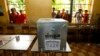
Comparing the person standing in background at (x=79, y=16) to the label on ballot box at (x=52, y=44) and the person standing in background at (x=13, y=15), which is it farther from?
the label on ballot box at (x=52, y=44)

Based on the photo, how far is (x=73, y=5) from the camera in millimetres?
8438

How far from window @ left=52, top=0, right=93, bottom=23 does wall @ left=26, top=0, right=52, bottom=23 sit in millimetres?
597

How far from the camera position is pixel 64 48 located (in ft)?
8.74

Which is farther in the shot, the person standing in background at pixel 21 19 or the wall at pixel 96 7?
the person standing in background at pixel 21 19

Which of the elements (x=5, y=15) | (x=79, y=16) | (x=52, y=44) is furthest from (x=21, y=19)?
(x=52, y=44)

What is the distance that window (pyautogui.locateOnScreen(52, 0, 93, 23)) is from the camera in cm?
841

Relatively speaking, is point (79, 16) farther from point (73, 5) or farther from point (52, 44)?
point (52, 44)

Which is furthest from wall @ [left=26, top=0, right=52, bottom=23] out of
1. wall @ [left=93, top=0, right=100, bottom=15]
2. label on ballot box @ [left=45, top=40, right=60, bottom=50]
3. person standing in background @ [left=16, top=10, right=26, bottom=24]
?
label on ballot box @ [left=45, top=40, right=60, bottom=50]

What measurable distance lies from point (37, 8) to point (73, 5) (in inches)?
76.4

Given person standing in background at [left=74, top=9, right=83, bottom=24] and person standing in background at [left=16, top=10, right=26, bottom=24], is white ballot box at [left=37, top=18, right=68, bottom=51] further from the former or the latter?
Result: person standing in background at [left=16, top=10, right=26, bottom=24]

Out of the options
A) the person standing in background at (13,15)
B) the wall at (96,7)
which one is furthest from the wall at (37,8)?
the wall at (96,7)

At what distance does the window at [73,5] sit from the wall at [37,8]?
23.5 inches

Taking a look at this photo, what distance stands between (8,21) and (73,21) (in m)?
3.51

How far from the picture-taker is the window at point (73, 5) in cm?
841
